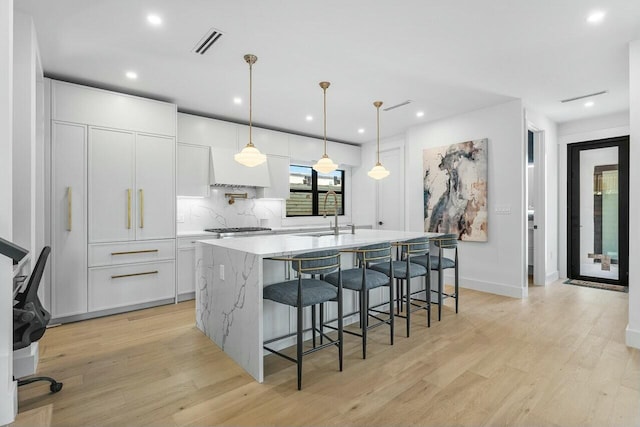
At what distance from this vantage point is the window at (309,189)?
6484mm

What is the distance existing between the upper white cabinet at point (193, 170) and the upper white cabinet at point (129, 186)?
0.38 metres

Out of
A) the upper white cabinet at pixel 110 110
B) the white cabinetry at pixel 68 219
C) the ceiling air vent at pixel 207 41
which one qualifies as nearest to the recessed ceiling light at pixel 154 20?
the ceiling air vent at pixel 207 41

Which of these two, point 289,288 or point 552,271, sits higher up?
point 289,288

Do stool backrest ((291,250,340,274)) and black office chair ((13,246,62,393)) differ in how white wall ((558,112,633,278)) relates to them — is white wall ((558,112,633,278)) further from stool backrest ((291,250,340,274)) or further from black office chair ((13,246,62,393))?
black office chair ((13,246,62,393))

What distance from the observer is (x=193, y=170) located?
4.72 m

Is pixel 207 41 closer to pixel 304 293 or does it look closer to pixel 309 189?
pixel 304 293

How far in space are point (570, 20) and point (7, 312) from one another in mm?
4130

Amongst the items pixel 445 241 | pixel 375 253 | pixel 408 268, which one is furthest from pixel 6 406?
pixel 445 241

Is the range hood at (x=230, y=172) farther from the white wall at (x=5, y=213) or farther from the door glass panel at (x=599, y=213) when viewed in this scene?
the door glass panel at (x=599, y=213)

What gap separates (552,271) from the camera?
216 inches

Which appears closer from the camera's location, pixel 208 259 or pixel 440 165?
pixel 208 259

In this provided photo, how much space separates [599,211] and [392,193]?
128 inches

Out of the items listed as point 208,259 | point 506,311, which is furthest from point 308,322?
point 506,311

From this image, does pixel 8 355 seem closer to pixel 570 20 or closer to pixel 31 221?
pixel 31 221
